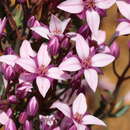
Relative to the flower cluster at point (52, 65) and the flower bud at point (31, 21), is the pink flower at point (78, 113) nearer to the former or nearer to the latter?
the flower cluster at point (52, 65)

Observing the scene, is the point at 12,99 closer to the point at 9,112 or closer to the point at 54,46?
the point at 9,112

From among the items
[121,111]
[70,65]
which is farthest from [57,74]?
[121,111]

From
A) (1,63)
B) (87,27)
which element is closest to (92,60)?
(87,27)

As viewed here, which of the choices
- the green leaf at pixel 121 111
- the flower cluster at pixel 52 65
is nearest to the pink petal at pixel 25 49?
the flower cluster at pixel 52 65

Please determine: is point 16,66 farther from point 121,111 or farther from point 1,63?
point 121,111

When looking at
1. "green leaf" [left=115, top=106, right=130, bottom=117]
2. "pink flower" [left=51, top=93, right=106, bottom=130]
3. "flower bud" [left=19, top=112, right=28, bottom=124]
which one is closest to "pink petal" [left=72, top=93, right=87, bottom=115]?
"pink flower" [left=51, top=93, right=106, bottom=130]

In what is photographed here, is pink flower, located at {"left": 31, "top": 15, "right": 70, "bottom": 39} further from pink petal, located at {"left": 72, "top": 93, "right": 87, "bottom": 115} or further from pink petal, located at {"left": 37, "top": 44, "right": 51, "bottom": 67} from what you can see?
pink petal, located at {"left": 72, "top": 93, "right": 87, "bottom": 115}
